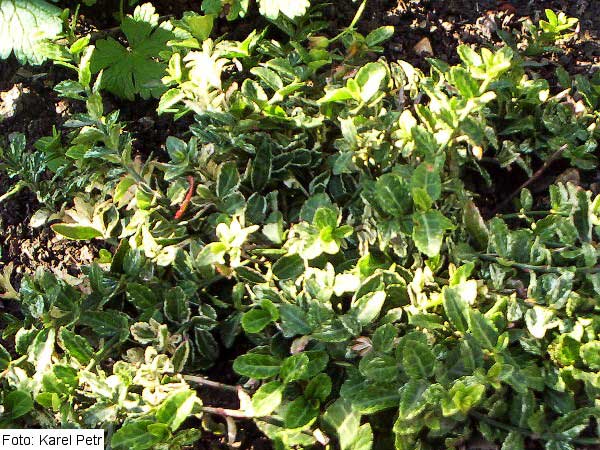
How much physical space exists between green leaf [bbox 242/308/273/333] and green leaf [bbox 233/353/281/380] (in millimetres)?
60

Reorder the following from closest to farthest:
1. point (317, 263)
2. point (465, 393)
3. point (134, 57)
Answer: point (465, 393), point (317, 263), point (134, 57)

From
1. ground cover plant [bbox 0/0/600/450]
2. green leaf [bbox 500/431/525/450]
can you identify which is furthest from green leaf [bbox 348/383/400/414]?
green leaf [bbox 500/431/525/450]

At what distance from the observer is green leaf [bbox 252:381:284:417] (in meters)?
1.45

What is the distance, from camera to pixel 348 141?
5.54ft

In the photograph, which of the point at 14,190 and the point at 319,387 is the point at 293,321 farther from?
the point at 14,190

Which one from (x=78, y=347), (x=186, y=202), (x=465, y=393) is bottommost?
(x=78, y=347)

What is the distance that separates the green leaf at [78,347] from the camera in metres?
1.54

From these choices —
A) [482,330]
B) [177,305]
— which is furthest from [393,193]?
[177,305]

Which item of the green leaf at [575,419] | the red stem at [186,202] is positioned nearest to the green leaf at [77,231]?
the red stem at [186,202]

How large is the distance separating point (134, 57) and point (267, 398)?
3.87ft

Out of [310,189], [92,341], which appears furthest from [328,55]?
[92,341]

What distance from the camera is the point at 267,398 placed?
1.46m

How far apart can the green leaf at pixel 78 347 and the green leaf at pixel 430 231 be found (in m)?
0.78

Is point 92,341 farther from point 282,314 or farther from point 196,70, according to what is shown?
point 196,70
